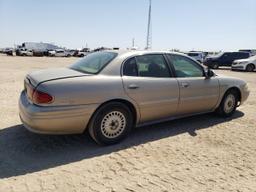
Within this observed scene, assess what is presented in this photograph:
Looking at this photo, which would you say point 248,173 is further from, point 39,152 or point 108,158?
point 39,152

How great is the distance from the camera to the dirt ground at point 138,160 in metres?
3.06

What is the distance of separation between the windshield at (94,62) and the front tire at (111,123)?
0.64 metres

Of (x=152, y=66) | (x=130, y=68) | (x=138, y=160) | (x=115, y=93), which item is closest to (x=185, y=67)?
(x=152, y=66)

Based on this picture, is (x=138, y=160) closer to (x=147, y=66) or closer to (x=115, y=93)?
(x=115, y=93)

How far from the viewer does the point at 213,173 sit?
3.35 metres

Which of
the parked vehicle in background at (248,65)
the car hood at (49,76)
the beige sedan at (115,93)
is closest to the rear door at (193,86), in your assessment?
A: the beige sedan at (115,93)

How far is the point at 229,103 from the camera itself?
581cm

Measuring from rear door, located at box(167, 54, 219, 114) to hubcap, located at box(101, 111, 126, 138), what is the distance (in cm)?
123

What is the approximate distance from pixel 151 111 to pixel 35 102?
1871mm

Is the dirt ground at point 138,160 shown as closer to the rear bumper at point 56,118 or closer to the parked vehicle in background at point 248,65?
the rear bumper at point 56,118

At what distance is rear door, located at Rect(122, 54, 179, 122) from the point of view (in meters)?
4.19

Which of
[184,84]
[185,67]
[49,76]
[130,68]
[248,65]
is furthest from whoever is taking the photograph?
[248,65]

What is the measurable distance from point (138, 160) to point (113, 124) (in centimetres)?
75

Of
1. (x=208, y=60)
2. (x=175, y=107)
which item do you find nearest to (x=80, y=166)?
(x=175, y=107)
